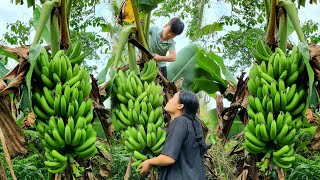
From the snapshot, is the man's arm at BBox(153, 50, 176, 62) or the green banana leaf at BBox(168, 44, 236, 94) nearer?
the man's arm at BBox(153, 50, 176, 62)

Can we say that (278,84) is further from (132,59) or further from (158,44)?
(158,44)

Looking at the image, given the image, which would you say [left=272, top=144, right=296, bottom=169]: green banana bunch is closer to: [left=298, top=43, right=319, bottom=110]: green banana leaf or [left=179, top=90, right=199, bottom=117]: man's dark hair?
[left=298, top=43, right=319, bottom=110]: green banana leaf

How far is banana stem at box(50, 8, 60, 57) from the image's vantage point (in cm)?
231

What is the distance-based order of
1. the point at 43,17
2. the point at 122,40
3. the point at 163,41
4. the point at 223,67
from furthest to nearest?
the point at 223,67 → the point at 163,41 → the point at 122,40 → the point at 43,17

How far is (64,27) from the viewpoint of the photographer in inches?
92.0

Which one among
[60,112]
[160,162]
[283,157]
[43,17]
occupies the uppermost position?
[43,17]

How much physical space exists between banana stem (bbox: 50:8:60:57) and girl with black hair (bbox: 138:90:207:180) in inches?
21.8

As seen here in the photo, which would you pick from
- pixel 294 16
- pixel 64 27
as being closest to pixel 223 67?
pixel 294 16

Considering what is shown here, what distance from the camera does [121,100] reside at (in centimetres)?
253

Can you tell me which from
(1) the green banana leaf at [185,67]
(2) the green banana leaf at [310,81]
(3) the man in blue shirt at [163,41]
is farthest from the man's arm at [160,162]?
(1) the green banana leaf at [185,67]

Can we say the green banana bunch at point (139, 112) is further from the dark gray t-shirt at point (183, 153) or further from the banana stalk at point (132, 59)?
the dark gray t-shirt at point (183, 153)

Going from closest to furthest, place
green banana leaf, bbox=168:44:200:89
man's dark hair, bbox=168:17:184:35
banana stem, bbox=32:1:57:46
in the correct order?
banana stem, bbox=32:1:57:46 < man's dark hair, bbox=168:17:184:35 < green banana leaf, bbox=168:44:200:89

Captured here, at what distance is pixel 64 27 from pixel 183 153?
0.75 m

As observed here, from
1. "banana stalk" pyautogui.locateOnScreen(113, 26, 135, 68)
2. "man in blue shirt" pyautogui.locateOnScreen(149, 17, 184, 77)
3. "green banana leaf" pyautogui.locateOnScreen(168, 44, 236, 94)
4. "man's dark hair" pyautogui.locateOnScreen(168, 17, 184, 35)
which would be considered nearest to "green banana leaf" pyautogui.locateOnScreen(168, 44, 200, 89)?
"green banana leaf" pyautogui.locateOnScreen(168, 44, 236, 94)
